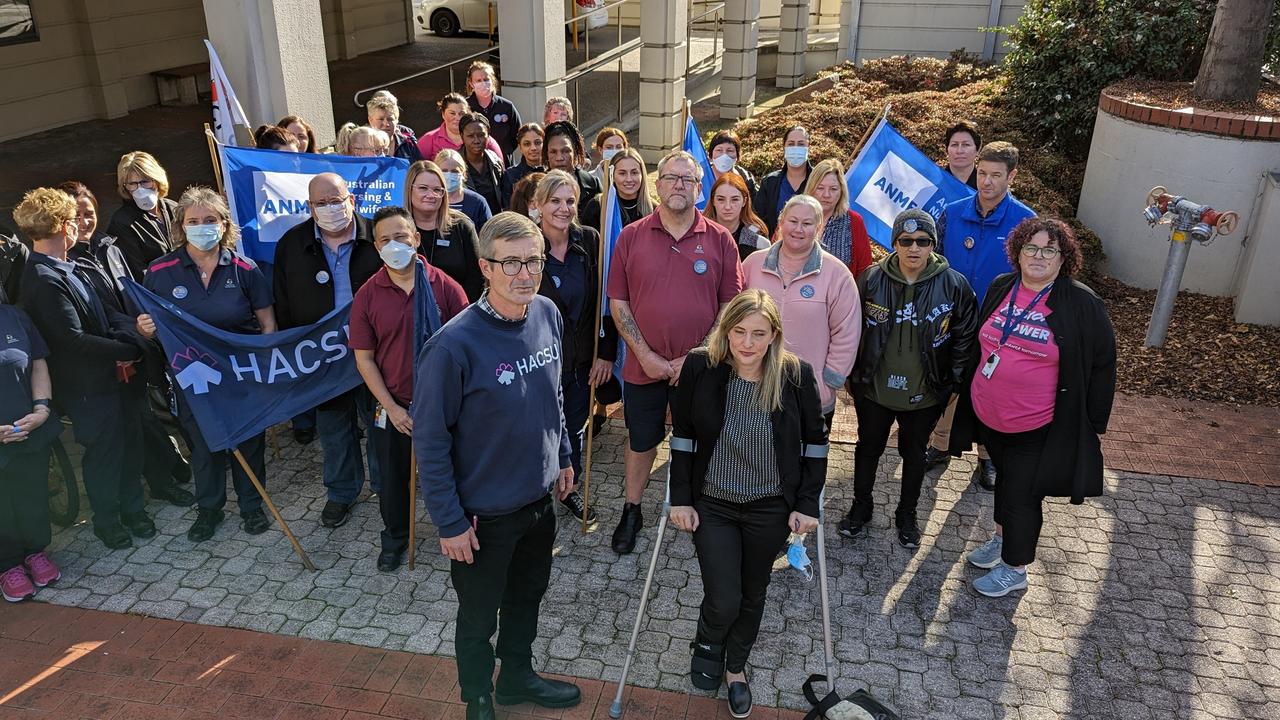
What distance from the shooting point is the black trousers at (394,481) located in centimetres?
524

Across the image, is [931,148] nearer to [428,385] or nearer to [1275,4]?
[1275,4]

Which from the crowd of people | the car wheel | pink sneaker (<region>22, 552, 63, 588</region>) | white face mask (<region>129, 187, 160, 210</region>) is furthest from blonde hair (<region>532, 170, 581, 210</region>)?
the car wheel

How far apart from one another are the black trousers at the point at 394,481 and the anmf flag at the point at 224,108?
325 centimetres

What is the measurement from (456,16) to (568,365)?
68.2 ft

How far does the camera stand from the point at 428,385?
11.9ft

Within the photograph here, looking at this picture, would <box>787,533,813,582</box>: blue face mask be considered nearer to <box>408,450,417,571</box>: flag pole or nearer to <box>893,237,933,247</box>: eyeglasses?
<box>893,237,933,247</box>: eyeglasses

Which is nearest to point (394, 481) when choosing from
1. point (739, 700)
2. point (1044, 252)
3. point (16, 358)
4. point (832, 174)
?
point (16, 358)

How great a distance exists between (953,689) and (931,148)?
834cm

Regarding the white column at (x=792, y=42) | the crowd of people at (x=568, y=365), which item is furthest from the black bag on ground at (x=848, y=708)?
the white column at (x=792, y=42)

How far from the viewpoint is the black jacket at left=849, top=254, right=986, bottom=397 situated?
5129mm

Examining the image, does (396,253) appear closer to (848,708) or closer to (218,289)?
(218,289)

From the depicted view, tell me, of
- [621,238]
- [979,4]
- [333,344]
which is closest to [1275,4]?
[979,4]

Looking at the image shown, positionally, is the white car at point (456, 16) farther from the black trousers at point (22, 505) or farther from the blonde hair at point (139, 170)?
the black trousers at point (22, 505)

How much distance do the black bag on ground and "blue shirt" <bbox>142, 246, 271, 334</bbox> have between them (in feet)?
12.3
